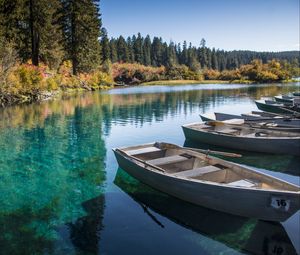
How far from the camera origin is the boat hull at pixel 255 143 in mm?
14711

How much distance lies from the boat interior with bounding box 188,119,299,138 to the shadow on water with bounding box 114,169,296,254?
298 inches

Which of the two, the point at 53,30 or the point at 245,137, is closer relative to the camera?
the point at 245,137

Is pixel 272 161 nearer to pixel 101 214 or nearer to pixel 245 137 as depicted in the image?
pixel 245 137

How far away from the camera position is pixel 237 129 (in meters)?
17.7

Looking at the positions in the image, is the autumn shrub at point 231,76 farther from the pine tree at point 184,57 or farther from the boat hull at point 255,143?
the boat hull at point 255,143

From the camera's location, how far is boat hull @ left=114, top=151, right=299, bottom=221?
777 cm

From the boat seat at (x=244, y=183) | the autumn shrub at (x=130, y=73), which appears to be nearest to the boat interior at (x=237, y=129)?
the boat seat at (x=244, y=183)

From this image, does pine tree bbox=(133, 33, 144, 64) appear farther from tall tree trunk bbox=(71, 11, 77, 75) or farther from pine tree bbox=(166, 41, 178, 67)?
→ tall tree trunk bbox=(71, 11, 77, 75)

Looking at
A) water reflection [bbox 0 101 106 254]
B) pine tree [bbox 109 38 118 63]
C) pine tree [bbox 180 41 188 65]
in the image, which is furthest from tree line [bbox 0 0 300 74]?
pine tree [bbox 180 41 188 65]

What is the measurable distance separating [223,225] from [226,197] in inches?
26.7

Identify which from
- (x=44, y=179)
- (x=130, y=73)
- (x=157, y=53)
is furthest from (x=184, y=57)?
(x=44, y=179)

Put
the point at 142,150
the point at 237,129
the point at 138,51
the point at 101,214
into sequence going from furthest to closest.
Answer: the point at 138,51 → the point at 237,129 → the point at 142,150 → the point at 101,214

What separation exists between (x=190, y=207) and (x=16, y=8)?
45454 mm

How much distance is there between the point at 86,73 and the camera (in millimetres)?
→ 66125
